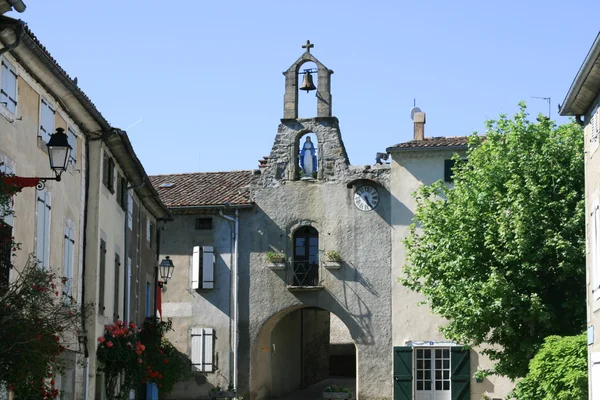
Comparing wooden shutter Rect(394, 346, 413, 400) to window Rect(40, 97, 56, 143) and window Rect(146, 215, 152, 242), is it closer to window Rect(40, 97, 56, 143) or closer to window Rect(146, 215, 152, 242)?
window Rect(146, 215, 152, 242)

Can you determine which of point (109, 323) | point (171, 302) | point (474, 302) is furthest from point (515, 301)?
point (171, 302)

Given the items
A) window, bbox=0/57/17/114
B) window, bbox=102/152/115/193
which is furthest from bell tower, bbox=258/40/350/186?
window, bbox=0/57/17/114

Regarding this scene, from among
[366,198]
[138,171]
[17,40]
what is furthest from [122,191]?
[366,198]

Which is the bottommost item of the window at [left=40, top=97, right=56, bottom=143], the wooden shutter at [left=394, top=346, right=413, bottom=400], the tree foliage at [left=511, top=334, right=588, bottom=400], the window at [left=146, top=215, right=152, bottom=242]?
the wooden shutter at [left=394, top=346, right=413, bottom=400]

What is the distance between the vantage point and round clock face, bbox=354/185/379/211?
35.4m

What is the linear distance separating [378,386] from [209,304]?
618cm

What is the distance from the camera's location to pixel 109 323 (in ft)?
78.3

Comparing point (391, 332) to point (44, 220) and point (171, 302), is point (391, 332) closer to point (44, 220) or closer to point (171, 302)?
point (171, 302)

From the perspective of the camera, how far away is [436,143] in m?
34.8

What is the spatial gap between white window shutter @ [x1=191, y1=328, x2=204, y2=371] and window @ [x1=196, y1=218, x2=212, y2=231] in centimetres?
339

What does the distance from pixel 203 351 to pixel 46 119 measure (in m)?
18.6

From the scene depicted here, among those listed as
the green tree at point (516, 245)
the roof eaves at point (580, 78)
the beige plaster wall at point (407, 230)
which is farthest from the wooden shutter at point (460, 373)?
the roof eaves at point (580, 78)

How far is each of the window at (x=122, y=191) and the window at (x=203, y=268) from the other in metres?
10.2

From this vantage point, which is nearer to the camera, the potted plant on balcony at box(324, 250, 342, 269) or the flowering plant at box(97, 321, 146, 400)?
the flowering plant at box(97, 321, 146, 400)
